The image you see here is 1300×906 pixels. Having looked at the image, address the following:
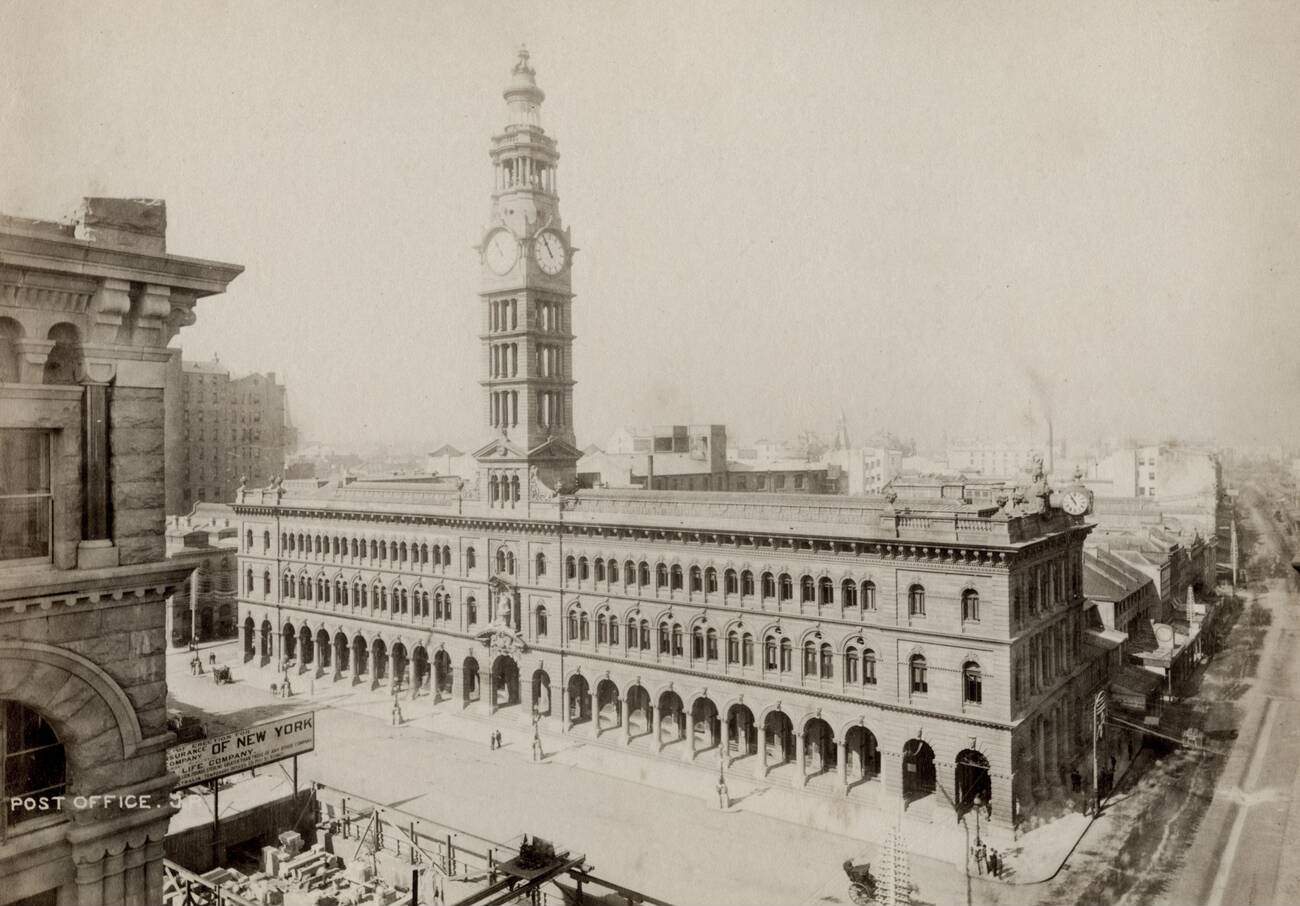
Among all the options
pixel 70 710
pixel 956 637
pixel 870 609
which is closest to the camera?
pixel 70 710

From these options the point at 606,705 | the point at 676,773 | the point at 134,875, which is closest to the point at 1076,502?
the point at 676,773

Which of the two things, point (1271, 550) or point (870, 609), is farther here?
point (1271, 550)

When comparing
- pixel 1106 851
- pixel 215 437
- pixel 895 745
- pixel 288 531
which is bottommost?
pixel 1106 851

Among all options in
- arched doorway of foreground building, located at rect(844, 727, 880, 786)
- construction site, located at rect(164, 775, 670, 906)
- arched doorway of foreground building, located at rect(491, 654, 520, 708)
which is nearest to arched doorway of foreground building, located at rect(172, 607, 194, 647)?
arched doorway of foreground building, located at rect(491, 654, 520, 708)

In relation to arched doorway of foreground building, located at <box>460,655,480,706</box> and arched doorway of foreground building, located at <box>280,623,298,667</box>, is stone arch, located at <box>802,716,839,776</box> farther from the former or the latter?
arched doorway of foreground building, located at <box>280,623,298,667</box>

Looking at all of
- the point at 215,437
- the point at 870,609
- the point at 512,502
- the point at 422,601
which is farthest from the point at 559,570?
the point at 215,437

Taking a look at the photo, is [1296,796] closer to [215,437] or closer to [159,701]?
[159,701]

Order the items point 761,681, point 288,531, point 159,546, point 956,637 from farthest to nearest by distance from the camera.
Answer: point 288,531 < point 761,681 < point 956,637 < point 159,546
